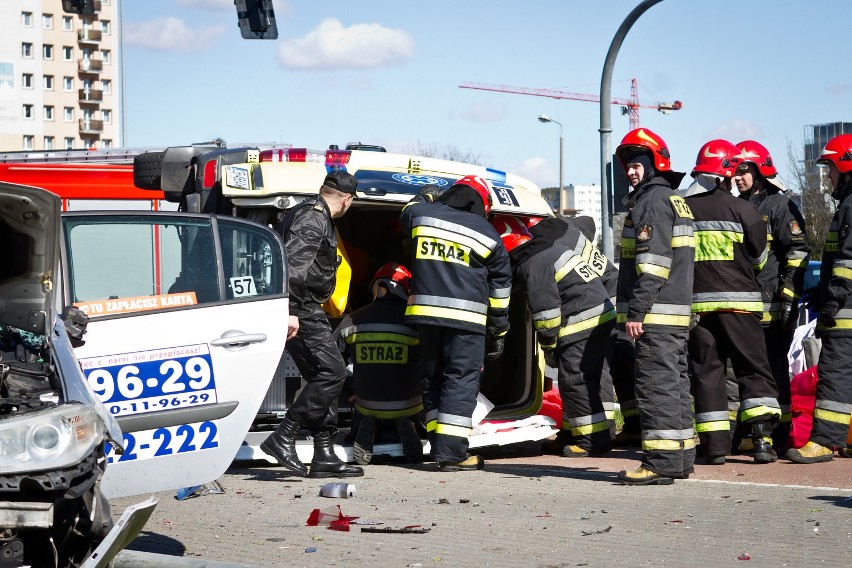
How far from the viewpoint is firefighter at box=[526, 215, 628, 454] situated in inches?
359

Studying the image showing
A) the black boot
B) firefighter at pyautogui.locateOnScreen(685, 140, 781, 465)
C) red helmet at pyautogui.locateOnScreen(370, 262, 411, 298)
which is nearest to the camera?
the black boot

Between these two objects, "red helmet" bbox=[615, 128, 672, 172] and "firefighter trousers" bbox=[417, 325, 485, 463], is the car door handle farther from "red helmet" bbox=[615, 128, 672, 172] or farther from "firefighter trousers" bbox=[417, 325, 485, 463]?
"red helmet" bbox=[615, 128, 672, 172]

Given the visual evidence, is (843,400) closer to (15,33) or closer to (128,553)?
(128,553)

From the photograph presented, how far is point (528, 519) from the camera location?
6.54m

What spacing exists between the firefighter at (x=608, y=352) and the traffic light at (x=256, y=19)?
5215 mm

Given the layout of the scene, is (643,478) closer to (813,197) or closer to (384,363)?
(384,363)

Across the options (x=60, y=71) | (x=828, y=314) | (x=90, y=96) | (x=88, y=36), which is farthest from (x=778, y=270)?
(x=90, y=96)

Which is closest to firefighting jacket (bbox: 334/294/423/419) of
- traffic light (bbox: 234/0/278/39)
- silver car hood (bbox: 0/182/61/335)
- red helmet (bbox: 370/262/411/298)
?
red helmet (bbox: 370/262/411/298)

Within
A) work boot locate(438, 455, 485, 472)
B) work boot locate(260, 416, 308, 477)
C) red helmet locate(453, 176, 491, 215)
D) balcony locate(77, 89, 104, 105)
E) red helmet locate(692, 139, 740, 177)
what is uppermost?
balcony locate(77, 89, 104, 105)

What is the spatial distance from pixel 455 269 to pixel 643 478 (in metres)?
1.83

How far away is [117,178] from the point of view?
643 inches

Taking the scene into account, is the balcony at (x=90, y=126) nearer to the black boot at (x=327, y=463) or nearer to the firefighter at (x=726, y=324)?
the black boot at (x=327, y=463)

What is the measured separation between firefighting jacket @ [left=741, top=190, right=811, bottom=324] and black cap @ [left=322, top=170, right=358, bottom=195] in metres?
2.91

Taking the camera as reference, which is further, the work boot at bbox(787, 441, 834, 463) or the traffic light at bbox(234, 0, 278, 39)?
the traffic light at bbox(234, 0, 278, 39)
